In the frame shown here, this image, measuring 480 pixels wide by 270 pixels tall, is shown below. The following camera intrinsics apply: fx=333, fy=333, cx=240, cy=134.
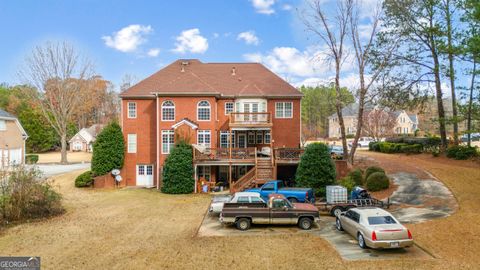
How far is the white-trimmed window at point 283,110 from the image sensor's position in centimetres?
3098

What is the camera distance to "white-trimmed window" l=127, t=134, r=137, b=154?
30.5 meters

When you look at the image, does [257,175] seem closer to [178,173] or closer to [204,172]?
[204,172]

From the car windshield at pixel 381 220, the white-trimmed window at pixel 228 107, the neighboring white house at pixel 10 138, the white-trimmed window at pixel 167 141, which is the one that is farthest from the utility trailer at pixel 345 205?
the neighboring white house at pixel 10 138

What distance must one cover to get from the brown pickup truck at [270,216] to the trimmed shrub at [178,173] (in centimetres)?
1081

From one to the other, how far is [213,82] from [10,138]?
29.0 meters

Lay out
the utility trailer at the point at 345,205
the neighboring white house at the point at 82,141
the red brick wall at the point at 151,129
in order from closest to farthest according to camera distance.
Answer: the utility trailer at the point at 345,205 < the red brick wall at the point at 151,129 < the neighboring white house at the point at 82,141

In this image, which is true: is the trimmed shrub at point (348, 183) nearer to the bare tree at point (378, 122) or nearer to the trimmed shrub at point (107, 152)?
the trimmed shrub at point (107, 152)

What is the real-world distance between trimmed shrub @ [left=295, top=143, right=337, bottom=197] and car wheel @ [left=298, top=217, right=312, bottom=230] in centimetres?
780

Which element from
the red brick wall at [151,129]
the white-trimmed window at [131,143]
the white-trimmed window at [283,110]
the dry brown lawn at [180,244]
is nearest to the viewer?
the dry brown lawn at [180,244]

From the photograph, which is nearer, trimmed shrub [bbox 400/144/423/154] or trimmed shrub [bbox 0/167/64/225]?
trimmed shrub [bbox 0/167/64/225]

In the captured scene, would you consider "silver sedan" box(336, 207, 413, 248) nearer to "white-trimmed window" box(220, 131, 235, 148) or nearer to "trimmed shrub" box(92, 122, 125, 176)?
"white-trimmed window" box(220, 131, 235, 148)

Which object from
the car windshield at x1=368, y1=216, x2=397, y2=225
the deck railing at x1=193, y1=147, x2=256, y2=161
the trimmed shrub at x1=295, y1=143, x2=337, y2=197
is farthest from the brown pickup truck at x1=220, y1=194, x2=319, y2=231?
the deck railing at x1=193, y1=147, x2=256, y2=161

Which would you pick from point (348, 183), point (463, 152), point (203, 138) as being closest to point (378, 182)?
point (348, 183)

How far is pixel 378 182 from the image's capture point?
77.0 ft
